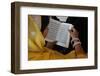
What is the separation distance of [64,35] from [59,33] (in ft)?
0.13

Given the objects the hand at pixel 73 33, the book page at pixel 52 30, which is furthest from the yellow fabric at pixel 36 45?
the hand at pixel 73 33

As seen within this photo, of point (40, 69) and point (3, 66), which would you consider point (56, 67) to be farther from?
point (3, 66)

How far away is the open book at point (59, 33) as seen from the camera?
1.54 m

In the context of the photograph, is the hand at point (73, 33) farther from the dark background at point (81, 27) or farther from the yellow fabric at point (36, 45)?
the yellow fabric at point (36, 45)

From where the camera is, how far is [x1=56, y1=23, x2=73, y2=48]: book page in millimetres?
1562

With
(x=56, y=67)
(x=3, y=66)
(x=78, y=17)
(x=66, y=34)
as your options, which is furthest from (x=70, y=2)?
(x=3, y=66)

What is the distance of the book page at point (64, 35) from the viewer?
1.56 metres

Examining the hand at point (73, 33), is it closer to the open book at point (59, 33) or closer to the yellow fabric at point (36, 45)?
the open book at point (59, 33)

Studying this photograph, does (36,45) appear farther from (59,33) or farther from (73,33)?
(73,33)

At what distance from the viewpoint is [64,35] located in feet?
5.17

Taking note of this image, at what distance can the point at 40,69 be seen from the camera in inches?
58.6

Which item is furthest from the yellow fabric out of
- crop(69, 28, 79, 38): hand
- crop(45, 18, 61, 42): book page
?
crop(69, 28, 79, 38): hand

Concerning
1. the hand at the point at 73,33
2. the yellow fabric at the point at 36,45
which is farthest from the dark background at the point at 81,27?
the yellow fabric at the point at 36,45

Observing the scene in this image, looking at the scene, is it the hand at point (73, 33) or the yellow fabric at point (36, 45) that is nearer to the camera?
the yellow fabric at point (36, 45)
